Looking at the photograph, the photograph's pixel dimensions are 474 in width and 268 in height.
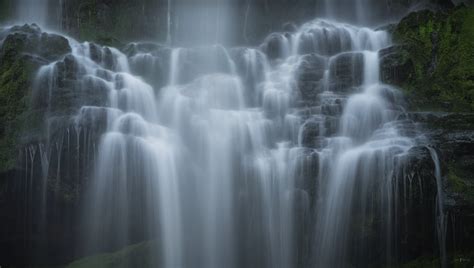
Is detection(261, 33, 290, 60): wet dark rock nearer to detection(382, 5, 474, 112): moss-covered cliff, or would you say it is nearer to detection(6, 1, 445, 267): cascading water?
detection(6, 1, 445, 267): cascading water

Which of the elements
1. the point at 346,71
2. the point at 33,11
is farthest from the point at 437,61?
the point at 33,11

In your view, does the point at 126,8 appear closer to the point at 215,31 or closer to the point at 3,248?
the point at 215,31

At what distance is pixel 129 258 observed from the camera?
45.1 ft

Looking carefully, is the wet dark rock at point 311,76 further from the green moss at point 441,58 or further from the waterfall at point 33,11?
the waterfall at point 33,11

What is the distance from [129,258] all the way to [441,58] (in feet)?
36.0

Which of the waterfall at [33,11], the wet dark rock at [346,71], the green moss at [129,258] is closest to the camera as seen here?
the green moss at [129,258]

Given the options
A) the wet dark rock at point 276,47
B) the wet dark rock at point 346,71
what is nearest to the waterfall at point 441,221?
the wet dark rock at point 346,71

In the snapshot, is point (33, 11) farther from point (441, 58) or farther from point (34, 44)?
point (441, 58)

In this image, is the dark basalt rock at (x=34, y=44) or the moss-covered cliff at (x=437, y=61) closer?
the moss-covered cliff at (x=437, y=61)

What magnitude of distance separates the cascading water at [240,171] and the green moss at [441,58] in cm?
102

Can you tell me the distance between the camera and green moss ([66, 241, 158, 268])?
13.7 meters

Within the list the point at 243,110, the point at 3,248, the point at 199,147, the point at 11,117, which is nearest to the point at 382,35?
the point at 243,110

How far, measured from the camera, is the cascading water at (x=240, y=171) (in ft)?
43.4

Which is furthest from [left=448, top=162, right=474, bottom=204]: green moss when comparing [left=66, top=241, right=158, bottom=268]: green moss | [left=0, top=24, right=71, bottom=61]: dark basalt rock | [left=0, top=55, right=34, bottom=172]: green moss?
[left=0, top=24, right=71, bottom=61]: dark basalt rock
